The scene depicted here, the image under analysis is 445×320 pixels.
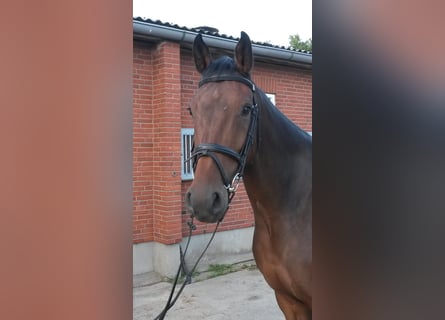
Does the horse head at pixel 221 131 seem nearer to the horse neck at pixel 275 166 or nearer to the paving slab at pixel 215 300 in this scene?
the horse neck at pixel 275 166

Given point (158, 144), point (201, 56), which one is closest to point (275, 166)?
point (201, 56)

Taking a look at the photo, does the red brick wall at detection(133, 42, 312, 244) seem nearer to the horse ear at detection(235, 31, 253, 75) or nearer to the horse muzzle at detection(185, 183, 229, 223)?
the horse ear at detection(235, 31, 253, 75)

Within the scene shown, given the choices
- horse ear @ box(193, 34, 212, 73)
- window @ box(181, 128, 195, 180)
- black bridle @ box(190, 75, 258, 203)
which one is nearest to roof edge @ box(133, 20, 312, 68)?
window @ box(181, 128, 195, 180)

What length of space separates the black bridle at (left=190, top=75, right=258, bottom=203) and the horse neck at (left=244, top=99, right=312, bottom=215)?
0.11m

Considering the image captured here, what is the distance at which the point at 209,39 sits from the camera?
5285 mm

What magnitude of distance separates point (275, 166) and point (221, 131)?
439 mm

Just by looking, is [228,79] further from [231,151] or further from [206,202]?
[206,202]

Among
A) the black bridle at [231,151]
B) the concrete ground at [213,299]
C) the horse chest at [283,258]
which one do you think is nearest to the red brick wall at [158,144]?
the concrete ground at [213,299]

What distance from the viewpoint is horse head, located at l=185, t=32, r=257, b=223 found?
6.41ft
